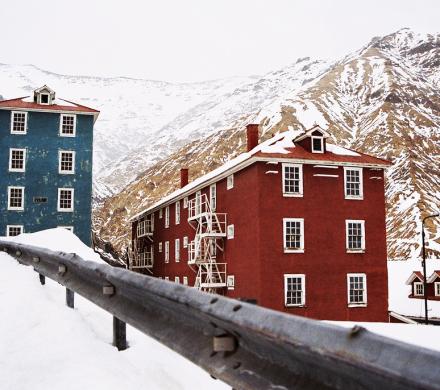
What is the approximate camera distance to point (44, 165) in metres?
42.7

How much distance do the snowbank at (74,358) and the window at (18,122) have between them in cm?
3868

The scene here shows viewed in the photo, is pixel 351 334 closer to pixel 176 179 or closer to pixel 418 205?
pixel 418 205

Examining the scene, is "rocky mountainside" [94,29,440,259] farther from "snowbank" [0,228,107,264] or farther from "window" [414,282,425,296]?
"snowbank" [0,228,107,264]

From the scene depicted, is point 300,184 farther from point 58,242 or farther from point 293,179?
point 58,242

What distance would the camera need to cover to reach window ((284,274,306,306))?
29406 millimetres

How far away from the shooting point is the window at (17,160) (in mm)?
42312

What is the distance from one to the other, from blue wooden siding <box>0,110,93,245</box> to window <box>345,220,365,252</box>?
20.6 meters

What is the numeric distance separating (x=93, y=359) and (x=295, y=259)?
85.5 feet

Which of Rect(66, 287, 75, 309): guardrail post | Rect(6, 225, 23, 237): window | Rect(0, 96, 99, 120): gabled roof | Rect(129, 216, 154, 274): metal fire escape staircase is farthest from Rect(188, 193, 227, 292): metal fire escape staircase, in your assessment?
Rect(66, 287, 75, 309): guardrail post

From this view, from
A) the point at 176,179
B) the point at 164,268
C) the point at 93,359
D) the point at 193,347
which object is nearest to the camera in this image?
the point at 193,347

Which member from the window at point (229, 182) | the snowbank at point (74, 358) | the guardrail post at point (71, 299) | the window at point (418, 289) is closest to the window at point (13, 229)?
the window at point (229, 182)

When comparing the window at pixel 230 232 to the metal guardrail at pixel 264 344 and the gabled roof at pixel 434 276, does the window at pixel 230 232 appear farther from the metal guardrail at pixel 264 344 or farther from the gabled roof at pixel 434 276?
the metal guardrail at pixel 264 344

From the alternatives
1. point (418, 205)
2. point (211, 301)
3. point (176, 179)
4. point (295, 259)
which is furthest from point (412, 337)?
point (176, 179)

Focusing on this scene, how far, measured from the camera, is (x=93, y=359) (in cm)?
452
